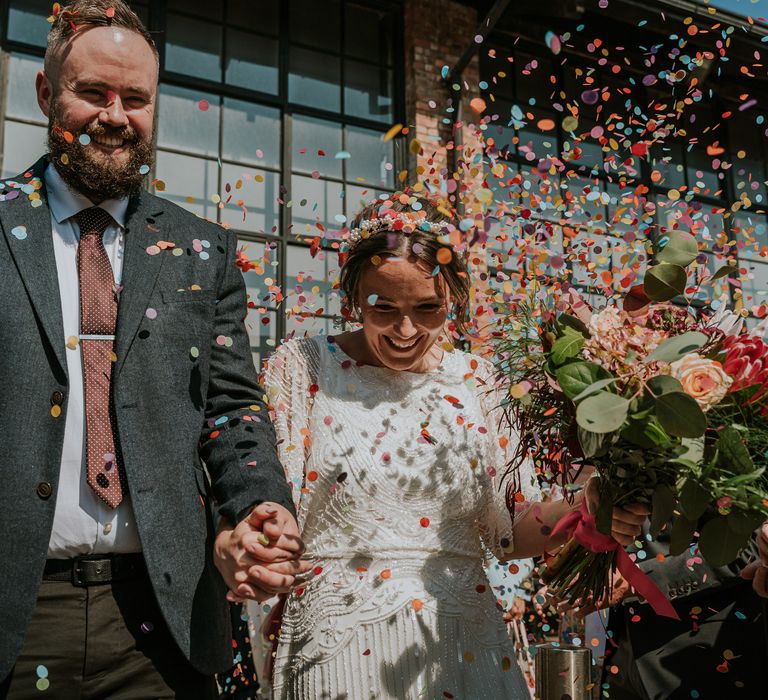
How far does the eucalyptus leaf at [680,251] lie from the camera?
5.77 feet

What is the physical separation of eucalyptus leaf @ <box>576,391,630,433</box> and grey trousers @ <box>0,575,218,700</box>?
92 cm

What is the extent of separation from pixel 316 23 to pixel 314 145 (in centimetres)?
111

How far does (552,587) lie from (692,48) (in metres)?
7.40

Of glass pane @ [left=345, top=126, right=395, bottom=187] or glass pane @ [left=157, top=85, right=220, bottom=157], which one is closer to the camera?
glass pane @ [left=157, top=85, right=220, bottom=157]

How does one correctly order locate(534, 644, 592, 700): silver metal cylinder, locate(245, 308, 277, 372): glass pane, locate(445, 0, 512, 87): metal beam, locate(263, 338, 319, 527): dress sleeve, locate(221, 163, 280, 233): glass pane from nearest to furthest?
locate(263, 338, 319, 527): dress sleeve, locate(534, 644, 592, 700): silver metal cylinder, locate(245, 308, 277, 372): glass pane, locate(445, 0, 512, 87): metal beam, locate(221, 163, 280, 233): glass pane

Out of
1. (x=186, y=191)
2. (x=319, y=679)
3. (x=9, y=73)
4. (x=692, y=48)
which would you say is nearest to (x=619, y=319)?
(x=319, y=679)

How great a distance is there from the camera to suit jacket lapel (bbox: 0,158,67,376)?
1.67 metres

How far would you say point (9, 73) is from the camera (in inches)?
230

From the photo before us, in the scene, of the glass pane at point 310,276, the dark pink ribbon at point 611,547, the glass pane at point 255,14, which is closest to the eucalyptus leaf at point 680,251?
the dark pink ribbon at point 611,547

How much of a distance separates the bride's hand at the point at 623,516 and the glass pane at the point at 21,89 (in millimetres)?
5303

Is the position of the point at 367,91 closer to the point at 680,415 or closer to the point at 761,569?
the point at 761,569

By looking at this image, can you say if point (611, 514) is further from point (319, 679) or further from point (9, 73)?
point (9, 73)

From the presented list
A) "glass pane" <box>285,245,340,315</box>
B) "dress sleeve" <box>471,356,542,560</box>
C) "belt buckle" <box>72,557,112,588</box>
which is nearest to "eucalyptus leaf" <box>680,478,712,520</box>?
"dress sleeve" <box>471,356,542,560</box>

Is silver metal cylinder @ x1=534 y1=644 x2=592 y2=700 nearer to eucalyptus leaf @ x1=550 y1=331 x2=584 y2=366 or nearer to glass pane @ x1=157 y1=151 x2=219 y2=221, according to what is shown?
eucalyptus leaf @ x1=550 y1=331 x2=584 y2=366
